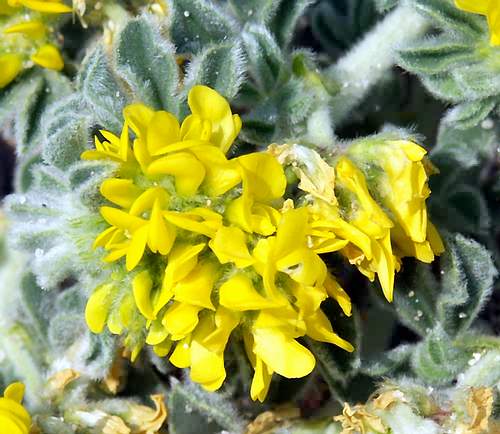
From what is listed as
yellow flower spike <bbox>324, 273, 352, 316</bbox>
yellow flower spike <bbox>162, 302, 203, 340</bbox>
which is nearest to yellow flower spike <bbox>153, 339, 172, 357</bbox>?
yellow flower spike <bbox>162, 302, 203, 340</bbox>

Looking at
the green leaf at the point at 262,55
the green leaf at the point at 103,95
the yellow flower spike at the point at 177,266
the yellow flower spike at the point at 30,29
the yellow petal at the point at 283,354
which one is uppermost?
the green leaf at the point at 262,55

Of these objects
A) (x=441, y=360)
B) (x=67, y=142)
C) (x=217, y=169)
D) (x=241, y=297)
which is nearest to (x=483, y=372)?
(x=441, y=360)

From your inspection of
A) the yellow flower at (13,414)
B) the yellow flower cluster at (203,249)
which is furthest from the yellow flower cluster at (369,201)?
the yellow flower at (13,414)

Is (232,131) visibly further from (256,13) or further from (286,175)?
(256,13)

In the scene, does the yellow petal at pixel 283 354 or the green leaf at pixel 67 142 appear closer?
the yellow petal at pixel 283 354

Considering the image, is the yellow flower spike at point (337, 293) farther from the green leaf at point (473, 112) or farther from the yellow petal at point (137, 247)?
the green leaf at point (473, 112)

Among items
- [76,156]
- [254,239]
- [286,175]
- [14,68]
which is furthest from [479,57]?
[14,68]

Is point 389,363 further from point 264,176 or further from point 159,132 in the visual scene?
point 159,132
